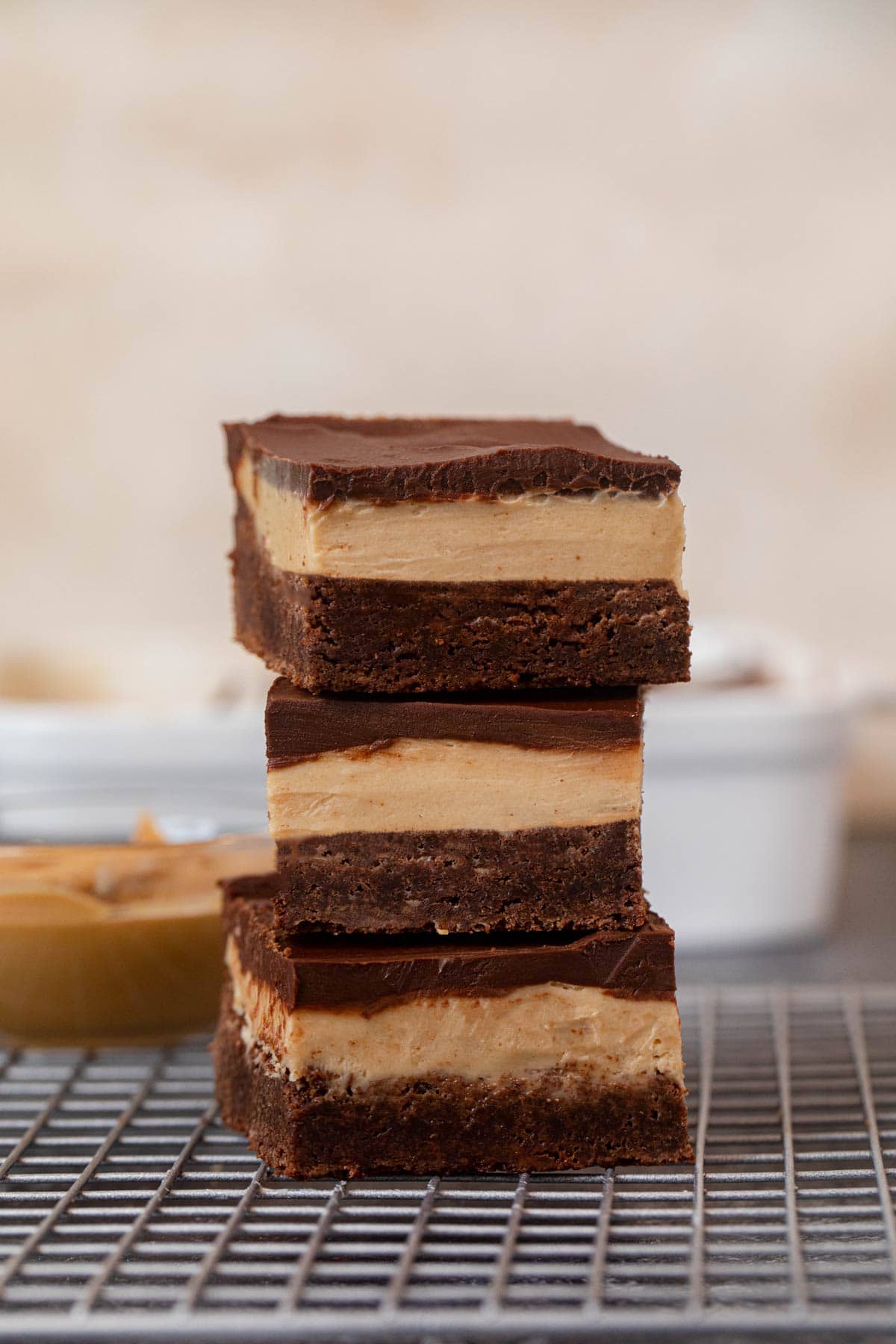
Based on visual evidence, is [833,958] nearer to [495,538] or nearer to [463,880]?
[463,880]

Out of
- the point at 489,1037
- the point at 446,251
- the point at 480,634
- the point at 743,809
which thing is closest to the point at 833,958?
the point at 743,809

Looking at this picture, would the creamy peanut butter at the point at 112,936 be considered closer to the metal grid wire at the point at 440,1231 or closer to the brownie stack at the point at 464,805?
the metal grid wire at the point at 440,1231

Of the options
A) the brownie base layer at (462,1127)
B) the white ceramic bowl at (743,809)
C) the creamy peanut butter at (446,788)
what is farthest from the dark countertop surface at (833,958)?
the creamy peanut butter at (446,788)

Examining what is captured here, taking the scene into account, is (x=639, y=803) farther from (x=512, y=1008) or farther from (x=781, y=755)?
(x=781, y=755)

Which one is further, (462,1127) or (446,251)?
(446,251)

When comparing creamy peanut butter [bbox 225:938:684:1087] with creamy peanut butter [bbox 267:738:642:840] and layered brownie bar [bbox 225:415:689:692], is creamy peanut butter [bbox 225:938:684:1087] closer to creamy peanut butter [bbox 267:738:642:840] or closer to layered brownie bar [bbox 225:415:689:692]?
creamy peanut butter [bbox 267:738:642:840]

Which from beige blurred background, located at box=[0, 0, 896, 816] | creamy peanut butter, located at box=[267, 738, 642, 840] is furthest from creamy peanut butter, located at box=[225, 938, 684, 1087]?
beige blurred background, located at box=[0, 0, 896, 816]
